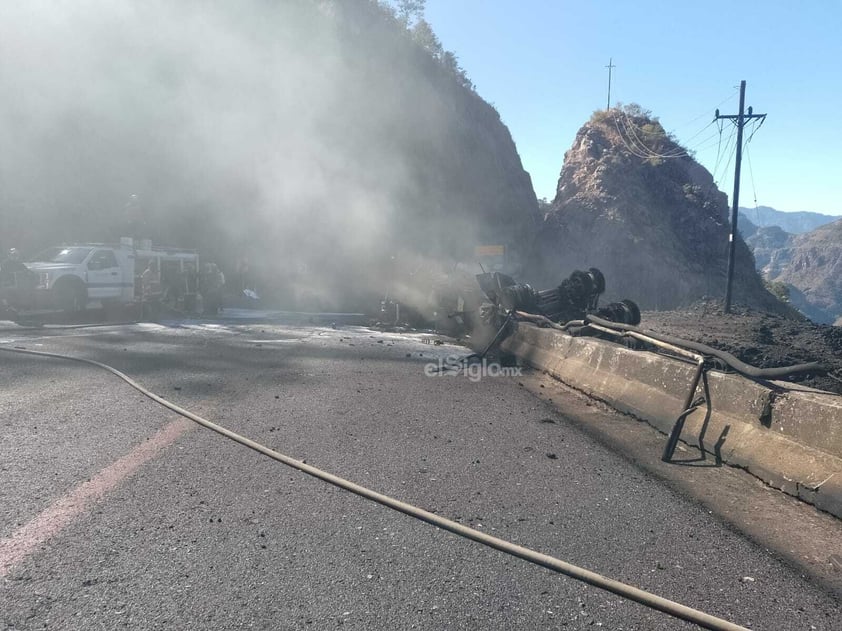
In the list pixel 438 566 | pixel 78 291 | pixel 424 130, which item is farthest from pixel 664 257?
pixel 438 566

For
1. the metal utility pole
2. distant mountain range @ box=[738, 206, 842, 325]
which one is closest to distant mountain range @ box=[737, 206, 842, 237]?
distant mountain range @ box=[738, 206, 842, 325]

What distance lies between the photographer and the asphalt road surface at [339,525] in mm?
2652

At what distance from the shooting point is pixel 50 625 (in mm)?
2482

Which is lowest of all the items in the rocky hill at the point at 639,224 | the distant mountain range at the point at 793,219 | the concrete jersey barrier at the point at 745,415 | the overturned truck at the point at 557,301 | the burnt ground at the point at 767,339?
the burnt ground at the point at 767,339

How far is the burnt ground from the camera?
35.3 ft

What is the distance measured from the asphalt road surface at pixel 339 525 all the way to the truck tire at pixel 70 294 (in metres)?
9.55

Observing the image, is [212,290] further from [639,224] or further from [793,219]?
[793,219]

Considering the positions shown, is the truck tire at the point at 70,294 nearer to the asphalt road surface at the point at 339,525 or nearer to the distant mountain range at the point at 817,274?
the asphalt road surface at the point at 339,525

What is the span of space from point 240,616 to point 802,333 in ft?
55.2

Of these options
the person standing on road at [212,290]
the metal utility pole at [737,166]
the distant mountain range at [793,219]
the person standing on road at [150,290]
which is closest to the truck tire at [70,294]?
the person standing on road at [150,290]

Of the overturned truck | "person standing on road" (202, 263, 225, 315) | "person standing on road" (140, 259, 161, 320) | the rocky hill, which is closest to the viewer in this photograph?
the overturned truck

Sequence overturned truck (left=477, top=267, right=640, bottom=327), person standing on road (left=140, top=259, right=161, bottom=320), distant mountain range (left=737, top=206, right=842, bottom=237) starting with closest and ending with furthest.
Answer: overturned truck (left=477, top=267, right=640, bottom=327) → person standing on road (left=140, top=259, right=161, bottom=320) → distant mountain range (left=737, top=206, right=842, bottom=237)

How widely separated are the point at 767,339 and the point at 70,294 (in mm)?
15997

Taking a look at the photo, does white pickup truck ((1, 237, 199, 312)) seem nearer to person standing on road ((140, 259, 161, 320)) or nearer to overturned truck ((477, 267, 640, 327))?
person standing on road ((140, 259, 161, 320))
